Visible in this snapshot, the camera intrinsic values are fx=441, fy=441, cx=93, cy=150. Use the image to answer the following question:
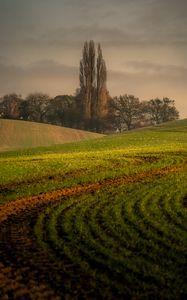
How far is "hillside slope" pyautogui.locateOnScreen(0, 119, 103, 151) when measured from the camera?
307 feet

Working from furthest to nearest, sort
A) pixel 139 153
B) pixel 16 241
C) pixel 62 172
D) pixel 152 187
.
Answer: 1. pixel 139 153
2. pixel 62 172
3. pixel 152 187
4. pixel 16 241

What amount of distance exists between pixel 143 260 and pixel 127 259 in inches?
18.1

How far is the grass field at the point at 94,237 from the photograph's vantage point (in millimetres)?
10797

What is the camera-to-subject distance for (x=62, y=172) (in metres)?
33.2

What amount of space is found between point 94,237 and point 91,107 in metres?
113

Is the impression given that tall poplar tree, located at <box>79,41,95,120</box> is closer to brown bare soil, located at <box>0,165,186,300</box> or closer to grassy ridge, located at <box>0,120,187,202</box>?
grassy ridge, located at <box>0,120,187,202</box>

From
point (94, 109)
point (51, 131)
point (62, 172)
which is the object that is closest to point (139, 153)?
point (62, 172)

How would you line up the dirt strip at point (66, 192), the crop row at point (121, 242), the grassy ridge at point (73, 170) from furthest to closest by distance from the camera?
the grassy ridge at point (73, 170) → the dirt strip at point (66, 192) → the crop row at point (121, 242)

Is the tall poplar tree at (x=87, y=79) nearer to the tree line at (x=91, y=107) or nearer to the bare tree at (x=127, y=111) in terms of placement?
the tree line at (x=91, y=107)

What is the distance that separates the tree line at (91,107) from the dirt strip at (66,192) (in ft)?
311

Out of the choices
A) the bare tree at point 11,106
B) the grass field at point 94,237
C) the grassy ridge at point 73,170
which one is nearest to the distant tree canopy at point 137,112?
the bare tree at point 11,106

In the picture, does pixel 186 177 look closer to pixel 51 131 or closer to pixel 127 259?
pixel 127 259

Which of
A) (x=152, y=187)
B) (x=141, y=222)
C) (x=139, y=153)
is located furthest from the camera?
(x=139, y=153)

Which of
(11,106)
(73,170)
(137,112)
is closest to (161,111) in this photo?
(137,112)
